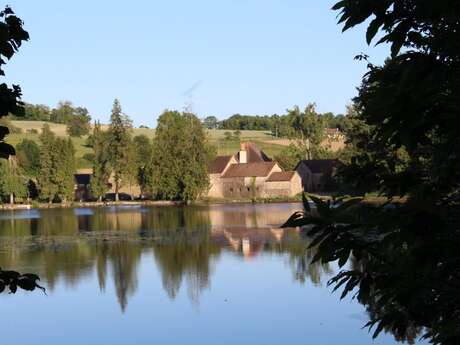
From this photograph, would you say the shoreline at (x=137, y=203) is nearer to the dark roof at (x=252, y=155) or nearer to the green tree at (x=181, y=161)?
the green tree at (x=181, y=161)

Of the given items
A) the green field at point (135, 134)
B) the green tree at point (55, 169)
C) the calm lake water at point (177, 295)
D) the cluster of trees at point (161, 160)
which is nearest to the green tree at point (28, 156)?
the green field at point (135, 134)

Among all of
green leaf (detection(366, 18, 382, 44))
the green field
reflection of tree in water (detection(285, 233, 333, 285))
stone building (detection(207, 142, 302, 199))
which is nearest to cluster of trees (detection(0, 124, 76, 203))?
stone building (detection(207, 142, 302, 199))

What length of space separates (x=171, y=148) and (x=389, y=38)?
226 feet

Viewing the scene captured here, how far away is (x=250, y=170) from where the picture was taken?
74.0m

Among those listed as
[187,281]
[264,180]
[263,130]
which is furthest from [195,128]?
[263,130]

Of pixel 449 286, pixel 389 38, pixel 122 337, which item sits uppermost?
pixel 389 38

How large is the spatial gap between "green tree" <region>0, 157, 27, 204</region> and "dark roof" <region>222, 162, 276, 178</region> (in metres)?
19.4

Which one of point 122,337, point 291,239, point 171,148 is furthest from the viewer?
point 171,148

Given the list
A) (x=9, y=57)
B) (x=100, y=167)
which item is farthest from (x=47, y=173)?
(x=9, y=57)

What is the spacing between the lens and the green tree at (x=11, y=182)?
6762 cm

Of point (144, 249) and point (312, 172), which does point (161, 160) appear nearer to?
point (312, 172)

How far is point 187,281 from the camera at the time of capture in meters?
19.8

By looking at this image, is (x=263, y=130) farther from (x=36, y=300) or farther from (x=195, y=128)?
(x=36, y=300)

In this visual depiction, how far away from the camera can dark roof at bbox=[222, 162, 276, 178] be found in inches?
2876
